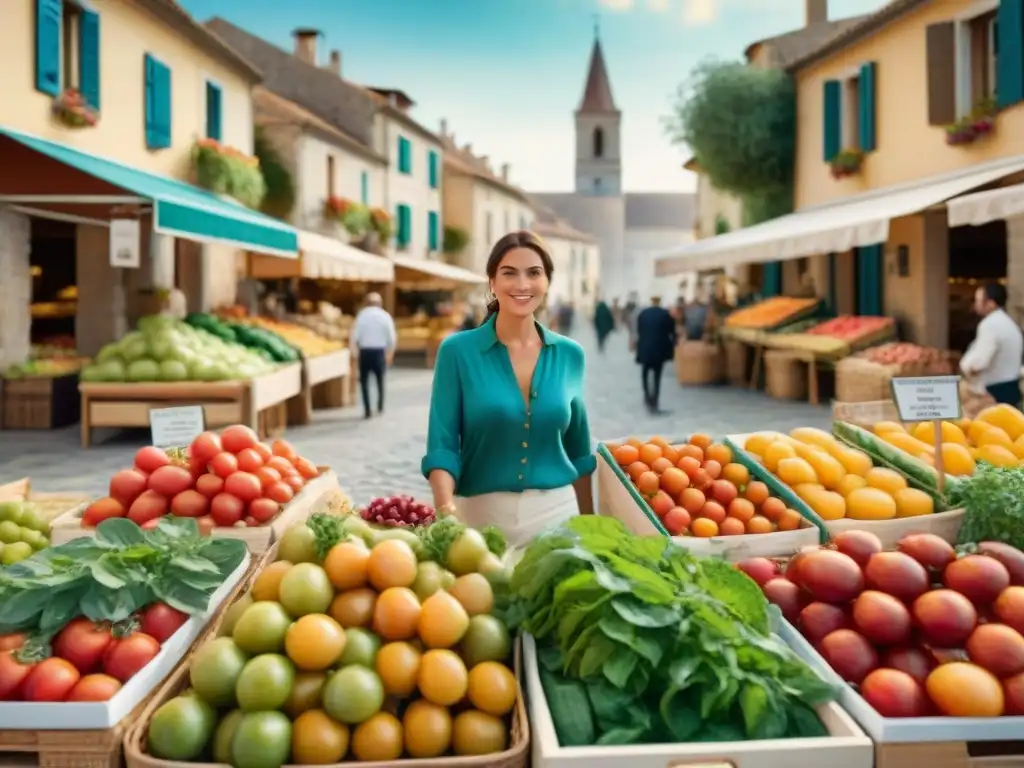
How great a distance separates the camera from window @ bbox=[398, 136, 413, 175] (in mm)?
31391

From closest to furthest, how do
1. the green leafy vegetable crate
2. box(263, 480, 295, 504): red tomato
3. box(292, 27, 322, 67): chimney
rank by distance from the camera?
the green leafy vegetable crate
box(263, 480, 295, 504): red tomato
box(292, 27, 322, 67): chimney

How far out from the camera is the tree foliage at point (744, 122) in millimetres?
20484

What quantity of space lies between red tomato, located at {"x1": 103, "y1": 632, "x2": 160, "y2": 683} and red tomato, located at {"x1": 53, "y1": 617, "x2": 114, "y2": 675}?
24 millimetres

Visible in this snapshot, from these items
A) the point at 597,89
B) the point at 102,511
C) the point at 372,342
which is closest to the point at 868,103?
the point at 372,342

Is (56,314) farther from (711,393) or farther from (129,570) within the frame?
(129,570)

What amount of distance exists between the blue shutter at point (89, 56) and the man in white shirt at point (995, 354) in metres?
11.1

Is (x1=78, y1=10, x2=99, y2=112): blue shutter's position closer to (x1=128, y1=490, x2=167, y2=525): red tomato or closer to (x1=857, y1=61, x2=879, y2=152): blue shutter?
(x1=128, y1=490, x2=167, y2=525): red tomato

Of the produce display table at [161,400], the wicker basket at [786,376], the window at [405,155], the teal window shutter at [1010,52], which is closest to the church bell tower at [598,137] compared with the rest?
the window at [405,155]

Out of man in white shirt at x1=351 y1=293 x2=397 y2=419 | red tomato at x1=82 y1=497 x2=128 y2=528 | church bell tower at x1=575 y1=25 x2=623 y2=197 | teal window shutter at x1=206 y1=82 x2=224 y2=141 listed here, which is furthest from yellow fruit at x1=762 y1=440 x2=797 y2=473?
church bell tower at x1=575 y1=25 x2=623 y2=197

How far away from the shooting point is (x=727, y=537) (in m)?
3.67

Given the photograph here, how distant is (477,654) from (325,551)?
1.83ft

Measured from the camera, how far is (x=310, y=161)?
23.6m

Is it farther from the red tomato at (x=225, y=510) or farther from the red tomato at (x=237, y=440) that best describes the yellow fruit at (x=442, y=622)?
the red tomato at (x=237, y=440)

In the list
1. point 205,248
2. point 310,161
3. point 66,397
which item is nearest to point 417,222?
point 310,161
